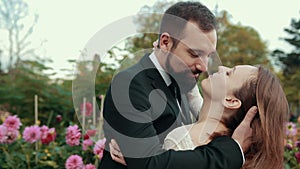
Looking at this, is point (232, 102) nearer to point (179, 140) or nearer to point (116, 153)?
point (179, 140)

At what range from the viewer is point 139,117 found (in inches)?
66.7

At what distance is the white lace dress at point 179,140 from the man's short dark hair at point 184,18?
A: 0.32 m

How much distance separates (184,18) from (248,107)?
1.40 feet

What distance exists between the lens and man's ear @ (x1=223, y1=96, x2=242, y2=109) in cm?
188

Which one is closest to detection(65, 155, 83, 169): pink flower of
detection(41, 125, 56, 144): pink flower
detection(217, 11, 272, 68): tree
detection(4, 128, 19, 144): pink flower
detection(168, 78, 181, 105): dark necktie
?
detection(41, 125, 56, 144): pink flower

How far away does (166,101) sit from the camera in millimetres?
1853

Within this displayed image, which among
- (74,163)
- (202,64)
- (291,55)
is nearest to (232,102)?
(202,64)

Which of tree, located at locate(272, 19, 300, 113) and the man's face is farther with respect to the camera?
tree, located at locate(272, 19, 300, 113)

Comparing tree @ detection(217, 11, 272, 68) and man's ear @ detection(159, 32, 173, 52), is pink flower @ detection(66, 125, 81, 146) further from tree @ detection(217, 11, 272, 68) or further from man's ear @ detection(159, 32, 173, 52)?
tree @ detection(217, 11, 272, 68)

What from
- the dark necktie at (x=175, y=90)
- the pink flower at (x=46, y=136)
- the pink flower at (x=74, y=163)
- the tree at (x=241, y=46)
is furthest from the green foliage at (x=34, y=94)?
the tree at (x=241, y=46)

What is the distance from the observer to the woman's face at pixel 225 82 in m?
1.87

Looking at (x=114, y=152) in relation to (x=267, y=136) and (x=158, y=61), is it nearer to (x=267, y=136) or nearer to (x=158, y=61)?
(x=158, y=61)

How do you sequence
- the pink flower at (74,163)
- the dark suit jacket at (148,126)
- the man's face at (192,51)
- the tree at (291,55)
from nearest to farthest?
1. the dark suit jacket at (148,126)
2. the man's face at (192,51)
3. the pink flower at (74,163)
4. the tree at (291,55)

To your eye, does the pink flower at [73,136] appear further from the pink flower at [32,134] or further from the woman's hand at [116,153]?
the woman's hand at [116,153]
